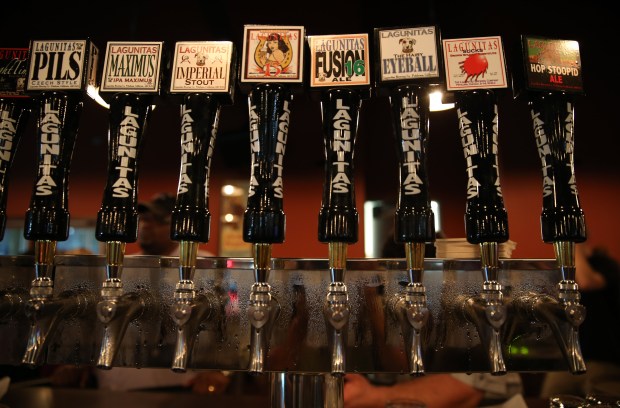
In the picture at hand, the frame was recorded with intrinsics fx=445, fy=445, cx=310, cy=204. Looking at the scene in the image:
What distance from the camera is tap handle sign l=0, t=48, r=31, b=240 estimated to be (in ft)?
2.17

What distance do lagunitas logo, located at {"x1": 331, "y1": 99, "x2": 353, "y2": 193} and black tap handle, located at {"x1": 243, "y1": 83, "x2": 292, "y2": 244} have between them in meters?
0.07

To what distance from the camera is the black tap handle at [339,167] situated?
558 mm

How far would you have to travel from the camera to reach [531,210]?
1799 millimetres

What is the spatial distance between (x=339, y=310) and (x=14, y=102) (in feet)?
1.91

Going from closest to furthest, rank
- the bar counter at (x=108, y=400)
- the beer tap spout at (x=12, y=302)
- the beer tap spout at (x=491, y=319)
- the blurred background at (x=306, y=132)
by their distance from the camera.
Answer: the beer tap spout at (x=491, y=319) < the beer tap spout at (x=12, y=302) < the bar counter at (x=108, y=400) < the blurred background at (x=306, y=132)

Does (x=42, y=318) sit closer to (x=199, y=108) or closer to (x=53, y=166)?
(x=53, y=166)

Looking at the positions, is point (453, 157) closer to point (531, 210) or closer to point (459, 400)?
point (531, 210)

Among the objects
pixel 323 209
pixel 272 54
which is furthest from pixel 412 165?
pixel 272 54

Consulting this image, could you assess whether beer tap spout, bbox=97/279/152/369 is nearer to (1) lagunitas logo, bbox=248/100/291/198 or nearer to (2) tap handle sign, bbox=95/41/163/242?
(2) tap handle sign, bbox=95/41/163/242

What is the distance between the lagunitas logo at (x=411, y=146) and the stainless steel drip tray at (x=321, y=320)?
0.15 m

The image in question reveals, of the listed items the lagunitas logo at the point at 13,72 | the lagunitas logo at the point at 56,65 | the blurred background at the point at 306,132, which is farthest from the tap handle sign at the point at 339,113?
the blurred background at the point at 306,132

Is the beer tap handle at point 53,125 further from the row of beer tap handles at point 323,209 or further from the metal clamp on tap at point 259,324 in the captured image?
the metal clamp on tap at point 259,324

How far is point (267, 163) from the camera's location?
23.0 inches

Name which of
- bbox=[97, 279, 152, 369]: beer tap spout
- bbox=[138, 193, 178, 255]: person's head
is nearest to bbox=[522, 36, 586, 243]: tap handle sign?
bbox=[97, 279, 152, 369]: beer tap spout
